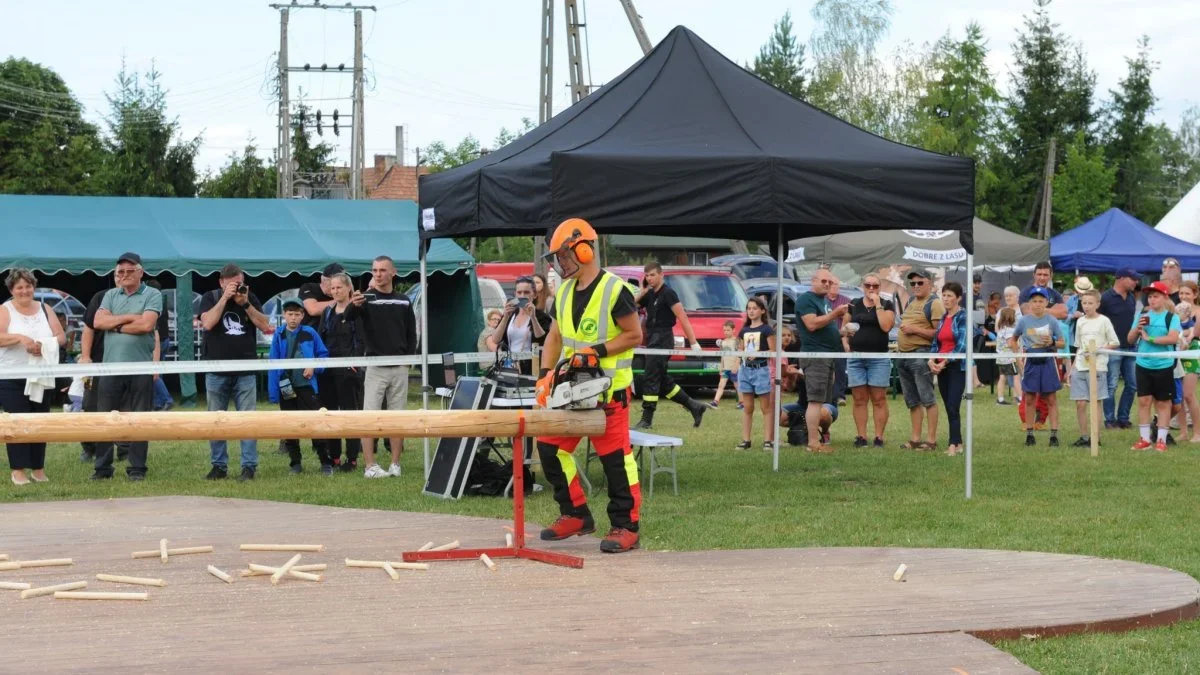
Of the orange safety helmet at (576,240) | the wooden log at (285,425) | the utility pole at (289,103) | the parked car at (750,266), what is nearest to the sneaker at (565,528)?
the wooden log at (285,425)

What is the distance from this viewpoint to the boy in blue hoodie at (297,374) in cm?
1311

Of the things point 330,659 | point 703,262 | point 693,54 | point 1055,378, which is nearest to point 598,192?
point 693,54

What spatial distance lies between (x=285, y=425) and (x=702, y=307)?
15.0m

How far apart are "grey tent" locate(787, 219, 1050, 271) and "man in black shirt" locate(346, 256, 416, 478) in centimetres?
1433

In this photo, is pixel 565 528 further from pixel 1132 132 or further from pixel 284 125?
pixel 1132 132

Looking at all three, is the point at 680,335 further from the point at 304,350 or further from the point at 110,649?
the point at 110,649

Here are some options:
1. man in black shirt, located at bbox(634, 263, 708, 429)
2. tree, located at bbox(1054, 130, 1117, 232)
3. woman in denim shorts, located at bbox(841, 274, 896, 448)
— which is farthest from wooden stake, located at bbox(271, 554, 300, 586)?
tree, located at bbox(1054, 130, 1117, 232)

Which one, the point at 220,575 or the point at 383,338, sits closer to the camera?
the point at 220,575

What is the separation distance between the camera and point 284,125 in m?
51.6

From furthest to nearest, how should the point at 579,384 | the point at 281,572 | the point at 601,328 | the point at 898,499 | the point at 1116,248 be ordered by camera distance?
the point at 1116,248 → the point at 898,499 → the point at 601,328 → the point at 579,384 → the point at 281,572

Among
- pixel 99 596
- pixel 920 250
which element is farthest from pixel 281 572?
pixel 920 250

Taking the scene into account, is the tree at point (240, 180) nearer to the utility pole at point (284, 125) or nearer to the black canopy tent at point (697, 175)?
the utility pole at point (284, 125)

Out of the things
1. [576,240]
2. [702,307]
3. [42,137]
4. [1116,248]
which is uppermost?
[42,137]

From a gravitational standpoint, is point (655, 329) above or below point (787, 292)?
below
